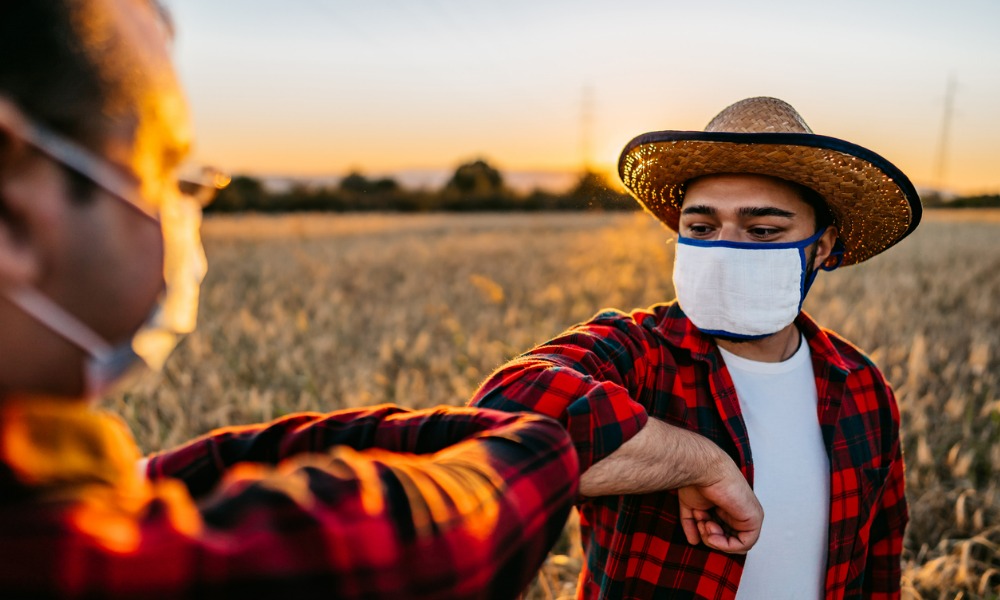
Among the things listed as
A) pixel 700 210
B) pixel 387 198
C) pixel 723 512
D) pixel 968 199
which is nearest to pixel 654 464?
pixel 723 512

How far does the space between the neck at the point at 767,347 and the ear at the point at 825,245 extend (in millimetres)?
275

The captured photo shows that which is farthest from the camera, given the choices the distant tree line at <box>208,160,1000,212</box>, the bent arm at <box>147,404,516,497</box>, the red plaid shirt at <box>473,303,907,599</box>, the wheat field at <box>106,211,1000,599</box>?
the distant tree line at <box>208,160,1000,212</box>

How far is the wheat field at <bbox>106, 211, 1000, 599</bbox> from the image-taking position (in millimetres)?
3578

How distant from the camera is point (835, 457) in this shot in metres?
2.05

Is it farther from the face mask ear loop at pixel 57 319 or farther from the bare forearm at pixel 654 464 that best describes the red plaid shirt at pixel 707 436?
the face mask ear loop at pixel 57 319

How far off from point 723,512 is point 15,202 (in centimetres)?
152

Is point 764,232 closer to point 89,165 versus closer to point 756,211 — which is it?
point 756,211

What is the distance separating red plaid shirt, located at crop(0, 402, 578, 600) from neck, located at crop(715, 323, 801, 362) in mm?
1462

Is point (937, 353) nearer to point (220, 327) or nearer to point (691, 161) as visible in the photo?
point (691, 161)

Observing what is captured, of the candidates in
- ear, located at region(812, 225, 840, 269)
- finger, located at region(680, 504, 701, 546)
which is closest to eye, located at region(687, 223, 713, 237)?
ear, located at region(812, 225, 840, 269)

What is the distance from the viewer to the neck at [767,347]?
2234 millimetres

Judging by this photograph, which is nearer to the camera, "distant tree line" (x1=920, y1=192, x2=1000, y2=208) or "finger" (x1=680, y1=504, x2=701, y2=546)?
"finger" (x1=680, y1=504, x2=701, y2=546)

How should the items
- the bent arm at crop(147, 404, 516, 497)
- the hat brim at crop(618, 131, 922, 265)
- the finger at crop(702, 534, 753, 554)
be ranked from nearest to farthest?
the bent arm at crop(147, 404, 516, 497) → the finger at crop(702, 534, 753, 554) → the hat brim at crop(618, 131, 922, 265)

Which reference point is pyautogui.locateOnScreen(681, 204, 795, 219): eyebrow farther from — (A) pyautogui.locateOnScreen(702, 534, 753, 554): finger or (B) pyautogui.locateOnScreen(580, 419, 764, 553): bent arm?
(A) pyautogui.locateOnScreen(702, 534, 753, 554): finger
